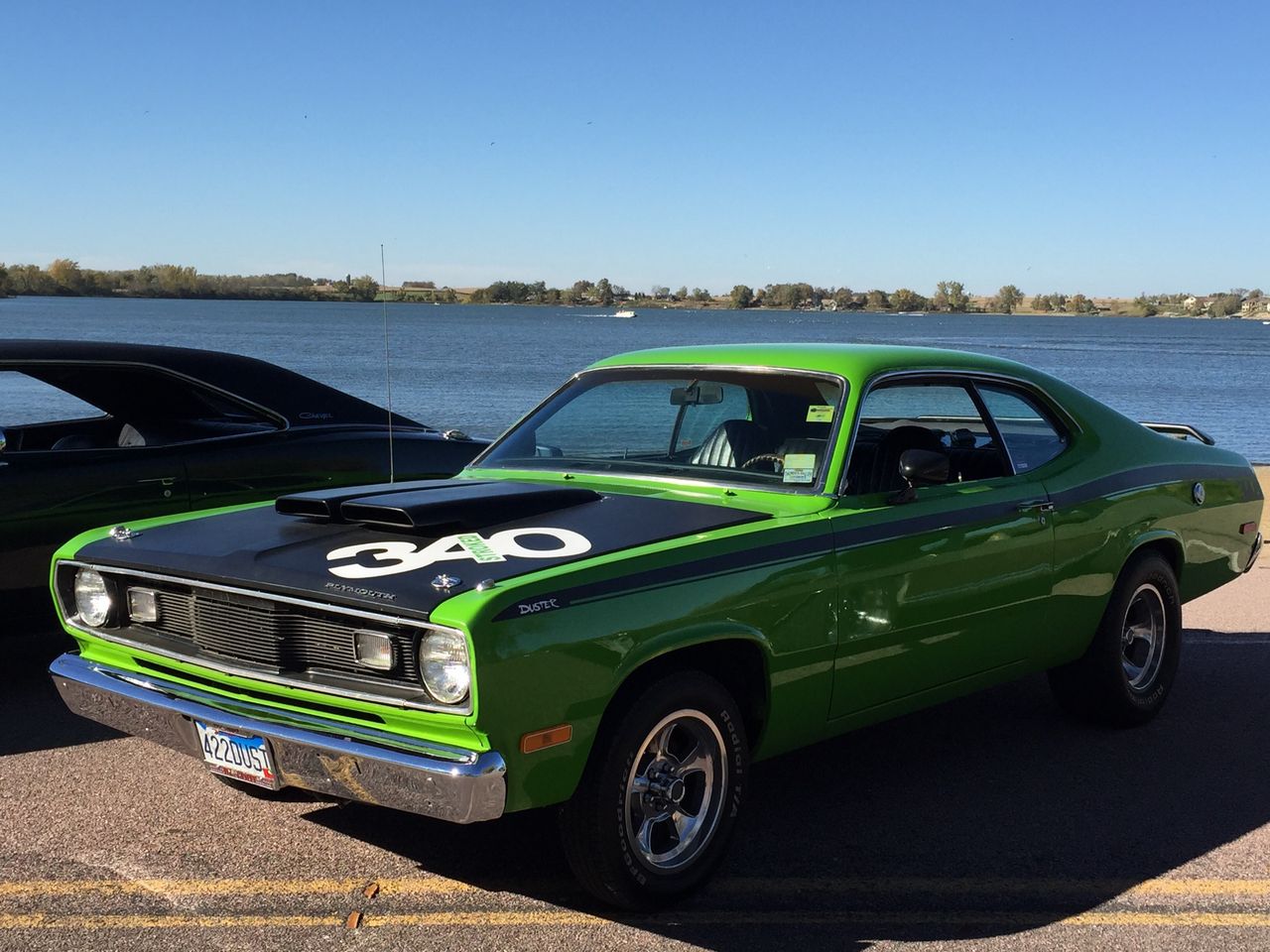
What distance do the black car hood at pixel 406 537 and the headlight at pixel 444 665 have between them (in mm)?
103

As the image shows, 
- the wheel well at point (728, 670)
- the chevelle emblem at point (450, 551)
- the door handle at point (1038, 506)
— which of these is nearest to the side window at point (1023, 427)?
the door handle at point (1038, 506)

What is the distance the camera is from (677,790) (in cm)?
389

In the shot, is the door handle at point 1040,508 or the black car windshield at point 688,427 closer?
the black car windshield at point 688,427

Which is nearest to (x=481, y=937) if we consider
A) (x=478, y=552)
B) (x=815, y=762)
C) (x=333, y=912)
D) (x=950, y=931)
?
(x=333, y=912)

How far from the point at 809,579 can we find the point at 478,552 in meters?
1.07

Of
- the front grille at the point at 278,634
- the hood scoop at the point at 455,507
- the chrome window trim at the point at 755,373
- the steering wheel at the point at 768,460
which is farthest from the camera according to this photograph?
the steering wheel at the point at 768,460

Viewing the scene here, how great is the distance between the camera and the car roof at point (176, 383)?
22.2ft

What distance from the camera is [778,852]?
435cm

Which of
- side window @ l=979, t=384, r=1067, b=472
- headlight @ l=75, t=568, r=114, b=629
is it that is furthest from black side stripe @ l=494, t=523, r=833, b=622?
headlight @ l=75, t=568, r=114, b=629

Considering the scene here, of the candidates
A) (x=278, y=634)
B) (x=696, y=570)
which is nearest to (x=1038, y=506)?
(x=696, y=570)

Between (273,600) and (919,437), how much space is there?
8.47ft

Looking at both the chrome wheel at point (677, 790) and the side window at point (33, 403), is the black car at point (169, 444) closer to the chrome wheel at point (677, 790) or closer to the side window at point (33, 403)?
the chrome wheel at point (677, 790)

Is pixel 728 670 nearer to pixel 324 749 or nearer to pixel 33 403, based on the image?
pixel 324 749

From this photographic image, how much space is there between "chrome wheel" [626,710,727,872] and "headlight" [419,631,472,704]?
60 cm
